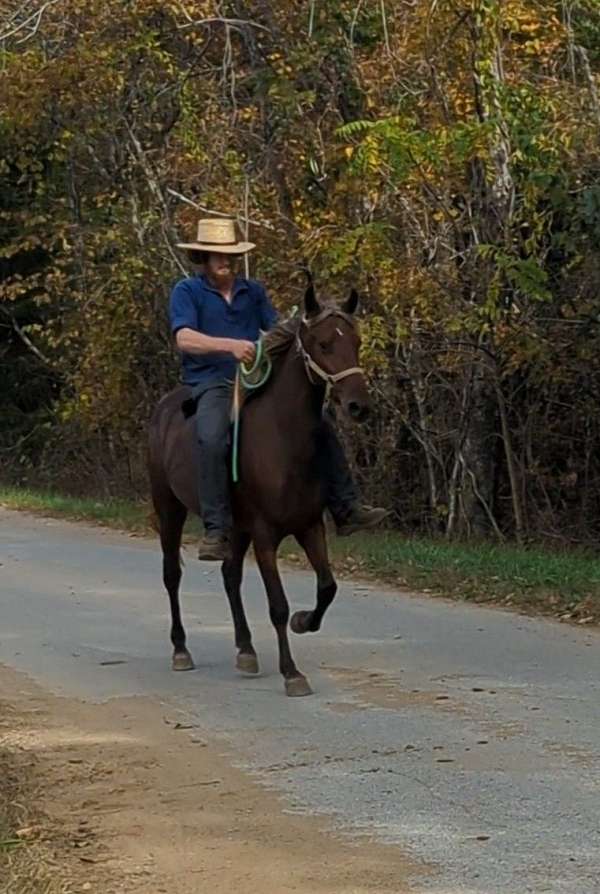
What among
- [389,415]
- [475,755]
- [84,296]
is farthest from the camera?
[84,296]

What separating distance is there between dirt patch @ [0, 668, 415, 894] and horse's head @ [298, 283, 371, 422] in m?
1.93

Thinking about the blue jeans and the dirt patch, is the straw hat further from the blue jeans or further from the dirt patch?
the dirt patch

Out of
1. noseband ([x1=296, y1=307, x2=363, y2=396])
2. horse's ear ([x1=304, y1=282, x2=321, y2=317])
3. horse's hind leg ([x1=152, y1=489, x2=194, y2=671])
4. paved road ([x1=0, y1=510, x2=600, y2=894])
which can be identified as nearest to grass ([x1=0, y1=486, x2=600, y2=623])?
paved road ([x1=0, y1=510, x2=600, y2=894])

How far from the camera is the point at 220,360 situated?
10.5 m

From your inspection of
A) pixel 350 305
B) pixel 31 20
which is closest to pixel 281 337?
pixel 350 305

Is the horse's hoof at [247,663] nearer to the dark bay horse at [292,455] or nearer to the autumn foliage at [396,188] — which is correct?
the dark bay horse at [292,455]

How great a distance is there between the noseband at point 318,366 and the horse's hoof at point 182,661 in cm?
218

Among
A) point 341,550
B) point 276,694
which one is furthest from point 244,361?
point 341,550

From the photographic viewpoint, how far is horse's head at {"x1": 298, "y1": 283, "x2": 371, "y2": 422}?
9336 mm

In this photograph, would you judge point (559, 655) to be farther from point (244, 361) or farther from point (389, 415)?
point (389, 415)

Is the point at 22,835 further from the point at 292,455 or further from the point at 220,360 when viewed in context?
the point at 220,360

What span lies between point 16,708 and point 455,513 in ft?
33.8

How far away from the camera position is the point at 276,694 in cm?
998

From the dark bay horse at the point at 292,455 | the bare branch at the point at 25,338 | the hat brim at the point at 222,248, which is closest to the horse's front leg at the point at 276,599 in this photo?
the dark bay horse at the point at 292,455
